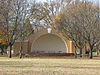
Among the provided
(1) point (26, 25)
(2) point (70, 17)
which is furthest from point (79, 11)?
(1) point (26, 25)

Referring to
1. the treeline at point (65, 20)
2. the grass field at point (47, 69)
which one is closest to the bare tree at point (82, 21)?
the treeline at point (65, 20)

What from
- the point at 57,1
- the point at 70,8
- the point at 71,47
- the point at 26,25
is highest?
the point at 57,1

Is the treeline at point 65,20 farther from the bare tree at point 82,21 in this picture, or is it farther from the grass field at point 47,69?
the grass field at point 47,69

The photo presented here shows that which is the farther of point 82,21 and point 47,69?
point 82,21

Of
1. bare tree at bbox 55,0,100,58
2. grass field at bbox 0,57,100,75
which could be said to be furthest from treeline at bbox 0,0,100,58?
grass field at bbox 0,57,100,75

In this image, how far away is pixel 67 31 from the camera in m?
47.7

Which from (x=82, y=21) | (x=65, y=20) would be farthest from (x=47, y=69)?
(x=65, y=20)

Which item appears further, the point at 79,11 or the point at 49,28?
the point at 49,28

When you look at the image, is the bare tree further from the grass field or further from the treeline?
the grass field

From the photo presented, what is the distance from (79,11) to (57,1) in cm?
1636

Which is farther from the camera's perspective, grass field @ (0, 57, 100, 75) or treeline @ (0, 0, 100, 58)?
treeline @ (0, 0, 100, 58)

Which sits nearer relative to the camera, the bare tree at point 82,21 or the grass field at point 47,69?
the grass field at point 47,69

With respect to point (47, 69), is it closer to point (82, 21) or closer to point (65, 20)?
point (82, 21)

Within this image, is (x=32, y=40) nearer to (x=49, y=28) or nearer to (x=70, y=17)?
(x=49, y=28)
